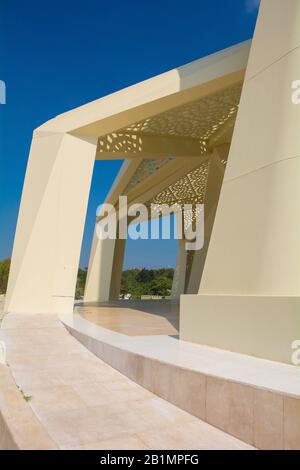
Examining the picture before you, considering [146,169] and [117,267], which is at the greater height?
[146,169]

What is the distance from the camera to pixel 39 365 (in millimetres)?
4551

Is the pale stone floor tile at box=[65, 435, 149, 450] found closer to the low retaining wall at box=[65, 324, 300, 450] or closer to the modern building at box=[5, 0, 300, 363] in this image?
the low retaining wall at box=[65, 324, 300, 450]

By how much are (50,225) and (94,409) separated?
262 inches

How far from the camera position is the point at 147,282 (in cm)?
5862

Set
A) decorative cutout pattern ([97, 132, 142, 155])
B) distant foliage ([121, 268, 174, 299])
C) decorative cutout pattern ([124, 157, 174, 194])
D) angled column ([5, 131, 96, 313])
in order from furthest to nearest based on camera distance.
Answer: distant foliage ([121, 268, 174, 299]), decorative cutout pattern ([124, 157, 174, 194]), decorative cutout pattern ([97, 132, 142, 155]), angled column ([5, 131, 96, 313])

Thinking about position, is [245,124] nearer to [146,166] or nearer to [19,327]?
[19,327]

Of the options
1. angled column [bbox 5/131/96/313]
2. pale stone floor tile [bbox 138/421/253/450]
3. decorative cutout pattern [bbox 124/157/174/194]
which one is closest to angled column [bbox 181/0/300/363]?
pale stone floor tile [bbox 138/421/253/450]

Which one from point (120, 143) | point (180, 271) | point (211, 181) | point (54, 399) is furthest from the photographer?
point (180, 271)

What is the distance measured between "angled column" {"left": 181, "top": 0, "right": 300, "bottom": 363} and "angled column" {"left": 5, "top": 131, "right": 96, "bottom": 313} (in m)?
5.03

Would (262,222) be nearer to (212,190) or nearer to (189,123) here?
(189,123)

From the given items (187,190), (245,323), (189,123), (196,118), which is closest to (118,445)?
(245,323)

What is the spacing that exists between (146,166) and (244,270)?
37.0ft

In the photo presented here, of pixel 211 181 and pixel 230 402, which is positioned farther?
pixel 211 181

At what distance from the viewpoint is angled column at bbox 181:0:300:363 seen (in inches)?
157
